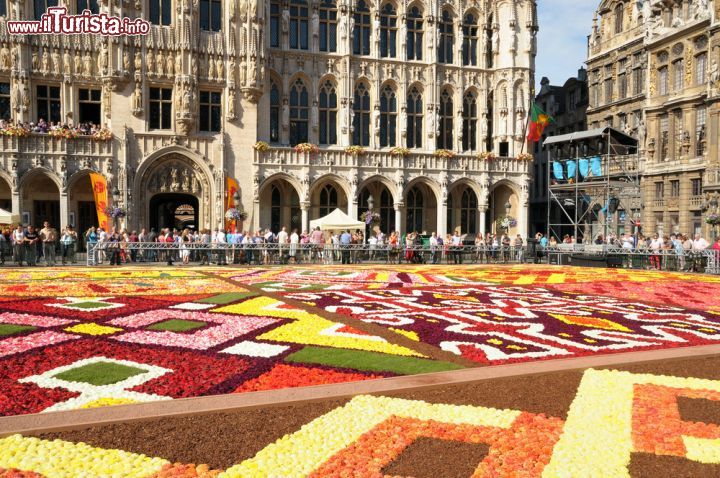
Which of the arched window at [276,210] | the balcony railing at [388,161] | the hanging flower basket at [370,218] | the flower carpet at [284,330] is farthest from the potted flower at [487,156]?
the flower carpet at [284,330]

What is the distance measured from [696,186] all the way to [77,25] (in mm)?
33228

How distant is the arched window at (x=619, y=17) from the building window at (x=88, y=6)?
3259 cm

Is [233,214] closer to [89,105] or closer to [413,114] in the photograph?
[89,105]

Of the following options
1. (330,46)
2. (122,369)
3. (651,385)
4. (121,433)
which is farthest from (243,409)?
(330,46)

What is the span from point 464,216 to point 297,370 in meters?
33.8

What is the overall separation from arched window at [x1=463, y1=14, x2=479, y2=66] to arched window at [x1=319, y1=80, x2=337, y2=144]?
8.78 meters

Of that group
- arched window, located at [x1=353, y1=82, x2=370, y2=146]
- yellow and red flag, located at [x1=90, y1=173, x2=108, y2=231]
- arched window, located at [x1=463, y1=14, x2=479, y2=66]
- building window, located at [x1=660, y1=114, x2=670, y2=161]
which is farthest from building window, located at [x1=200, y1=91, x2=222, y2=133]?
building window, located at [x1=660, y1=114, x2=670, y2=161]

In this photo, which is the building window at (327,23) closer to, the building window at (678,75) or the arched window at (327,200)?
the arched window at (327,200)

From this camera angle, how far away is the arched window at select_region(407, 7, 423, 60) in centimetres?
3769

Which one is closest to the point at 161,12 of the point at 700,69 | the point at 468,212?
the point at 468,212

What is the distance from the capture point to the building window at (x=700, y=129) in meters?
35.2

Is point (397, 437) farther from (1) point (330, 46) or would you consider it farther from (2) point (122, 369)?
(1) point (330, 46)

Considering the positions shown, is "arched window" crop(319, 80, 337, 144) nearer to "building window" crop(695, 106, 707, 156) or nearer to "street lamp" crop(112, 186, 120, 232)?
"street lamp" crop(112, 186, 120, 232)

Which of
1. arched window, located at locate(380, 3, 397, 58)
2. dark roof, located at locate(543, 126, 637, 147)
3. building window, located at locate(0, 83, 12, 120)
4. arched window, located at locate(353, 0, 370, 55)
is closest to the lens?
dark roof, located at locate(543, 126, 637, 147)
